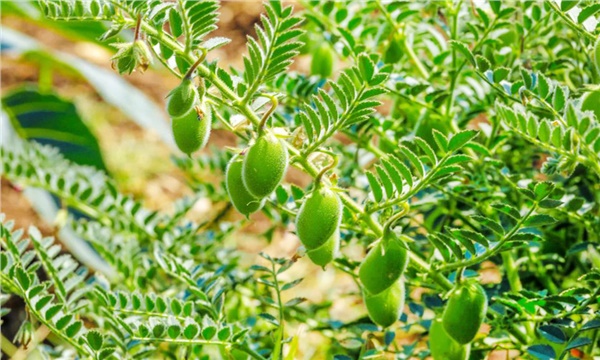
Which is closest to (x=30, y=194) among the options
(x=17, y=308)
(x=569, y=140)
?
(x=17, y=308)

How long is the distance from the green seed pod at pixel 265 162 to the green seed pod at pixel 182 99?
61mm

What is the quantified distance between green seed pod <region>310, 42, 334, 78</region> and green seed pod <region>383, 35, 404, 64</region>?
0.15 metres

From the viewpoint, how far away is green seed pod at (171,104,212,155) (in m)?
0.68

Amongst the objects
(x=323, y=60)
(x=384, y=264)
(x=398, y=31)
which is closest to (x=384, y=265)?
(x=384, y=264)

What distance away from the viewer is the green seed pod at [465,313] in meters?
0.73

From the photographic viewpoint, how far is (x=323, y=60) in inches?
46.3

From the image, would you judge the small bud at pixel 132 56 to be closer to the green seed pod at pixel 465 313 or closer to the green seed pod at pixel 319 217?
Answer: the green seed pod at pixel 319 217

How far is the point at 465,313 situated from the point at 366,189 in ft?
1.31

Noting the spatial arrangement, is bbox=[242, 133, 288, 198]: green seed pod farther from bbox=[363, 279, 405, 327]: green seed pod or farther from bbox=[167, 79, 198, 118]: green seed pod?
bbox=[363, 279, 405, 327]: green seed pod

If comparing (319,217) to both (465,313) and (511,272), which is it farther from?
(511,272)

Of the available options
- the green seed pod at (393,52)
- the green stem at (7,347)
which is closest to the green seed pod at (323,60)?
the green seed pod at (393,52)

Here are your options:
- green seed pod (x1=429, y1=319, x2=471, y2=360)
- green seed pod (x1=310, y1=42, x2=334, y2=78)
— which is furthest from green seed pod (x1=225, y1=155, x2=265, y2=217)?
green seed pod (x1=310, y1=42, x2=334, y2=78)

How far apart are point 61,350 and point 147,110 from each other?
5.92 feet

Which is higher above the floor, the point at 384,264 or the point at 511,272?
the point at 384,264
